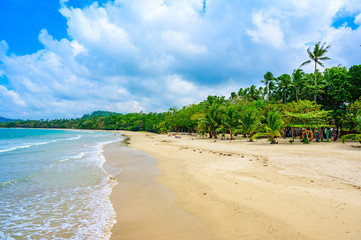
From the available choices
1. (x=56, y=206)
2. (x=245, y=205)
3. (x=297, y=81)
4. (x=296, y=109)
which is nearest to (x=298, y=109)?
(x=296, y=109)

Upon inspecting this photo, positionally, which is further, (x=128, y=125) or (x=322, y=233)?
(x=128, y=125)

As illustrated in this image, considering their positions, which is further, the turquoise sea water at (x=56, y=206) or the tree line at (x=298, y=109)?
the tree line at (x=298, y=109)

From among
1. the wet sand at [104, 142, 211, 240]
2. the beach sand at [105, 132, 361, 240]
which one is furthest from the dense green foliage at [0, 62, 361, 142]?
the wet sand at [104, 142, 211, 240]

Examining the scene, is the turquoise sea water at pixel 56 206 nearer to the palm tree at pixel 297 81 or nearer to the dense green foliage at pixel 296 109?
the dense green foliage at pixel 296 109

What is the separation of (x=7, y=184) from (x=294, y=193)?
12348mm

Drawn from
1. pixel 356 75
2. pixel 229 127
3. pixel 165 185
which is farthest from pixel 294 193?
pixel 356 75

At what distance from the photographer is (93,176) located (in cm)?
1065

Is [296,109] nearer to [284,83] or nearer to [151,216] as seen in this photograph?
[284,83]

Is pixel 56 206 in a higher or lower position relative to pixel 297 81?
lower

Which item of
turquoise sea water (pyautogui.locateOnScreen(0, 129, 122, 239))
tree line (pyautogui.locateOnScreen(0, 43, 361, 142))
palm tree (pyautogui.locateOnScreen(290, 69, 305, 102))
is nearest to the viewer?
turquoise sea water (pyautogui.locateOnScreen(0, 129, 122, 239))

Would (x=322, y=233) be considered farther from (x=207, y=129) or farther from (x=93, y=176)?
(x=207, y=129)

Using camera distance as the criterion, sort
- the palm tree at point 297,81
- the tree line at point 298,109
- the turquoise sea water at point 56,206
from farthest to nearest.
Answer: the palm tree at point 297,81
the tree line at point 298,109
the turquoise sea water at point 56,206

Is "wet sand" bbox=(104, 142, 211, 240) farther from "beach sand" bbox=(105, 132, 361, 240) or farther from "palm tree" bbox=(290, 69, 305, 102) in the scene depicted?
"palm tree" bbox=(290, 69, 305, 102)

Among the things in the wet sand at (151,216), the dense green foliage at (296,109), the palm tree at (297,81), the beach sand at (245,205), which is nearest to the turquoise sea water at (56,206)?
the wet sand at (151,216)
